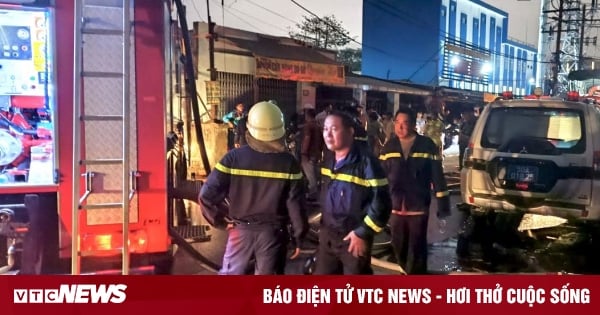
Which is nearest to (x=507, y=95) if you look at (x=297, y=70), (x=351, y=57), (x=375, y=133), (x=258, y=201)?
(x=375, y=133)

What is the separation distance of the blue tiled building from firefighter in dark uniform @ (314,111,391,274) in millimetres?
348

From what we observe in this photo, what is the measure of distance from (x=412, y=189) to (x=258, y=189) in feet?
3.31

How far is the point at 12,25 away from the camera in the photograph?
7.60ft

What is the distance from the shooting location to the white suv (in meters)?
2.58

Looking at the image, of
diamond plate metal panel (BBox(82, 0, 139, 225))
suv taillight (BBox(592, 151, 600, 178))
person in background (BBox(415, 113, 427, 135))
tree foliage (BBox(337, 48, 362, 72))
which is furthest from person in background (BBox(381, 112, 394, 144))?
diamond plate metal panel (BBox(82, 0, 139, 225))

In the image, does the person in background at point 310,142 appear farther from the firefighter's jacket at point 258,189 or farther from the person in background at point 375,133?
the person in background at point 375,133

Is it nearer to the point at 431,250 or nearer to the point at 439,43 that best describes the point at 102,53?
the point at 439,43

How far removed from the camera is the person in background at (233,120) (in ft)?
7.73

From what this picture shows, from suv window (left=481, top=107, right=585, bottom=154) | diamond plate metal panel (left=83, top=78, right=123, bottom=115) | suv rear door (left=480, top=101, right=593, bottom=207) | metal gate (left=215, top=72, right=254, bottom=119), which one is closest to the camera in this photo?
metal gate (left=215, top=72, right=254, bottom=119)

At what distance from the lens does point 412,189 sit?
3.06 metres

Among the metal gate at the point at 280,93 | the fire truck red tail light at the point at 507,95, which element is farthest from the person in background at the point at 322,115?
the fire truck red tail light at the point at 507,95

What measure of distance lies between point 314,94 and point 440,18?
65cm

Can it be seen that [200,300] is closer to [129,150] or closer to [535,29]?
[129,150]

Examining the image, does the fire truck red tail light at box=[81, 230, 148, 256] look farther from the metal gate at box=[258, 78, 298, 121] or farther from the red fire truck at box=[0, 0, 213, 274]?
the metal gate at box=[258, 78, 298, 121]
